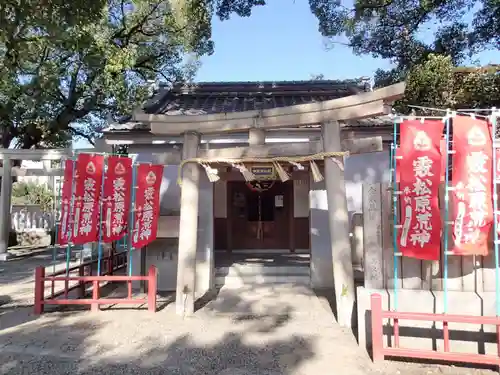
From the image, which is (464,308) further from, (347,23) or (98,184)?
(347,23)

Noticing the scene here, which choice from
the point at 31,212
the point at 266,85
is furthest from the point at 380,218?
the point at 31,212

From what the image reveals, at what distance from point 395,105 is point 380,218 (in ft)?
29.1

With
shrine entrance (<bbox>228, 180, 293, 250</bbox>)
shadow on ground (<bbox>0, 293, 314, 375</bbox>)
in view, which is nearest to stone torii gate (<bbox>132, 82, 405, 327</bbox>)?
shadow on ground (<bbox>0, 293, 314, 375</bbox>)

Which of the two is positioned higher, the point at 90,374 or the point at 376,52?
the point at 376,52

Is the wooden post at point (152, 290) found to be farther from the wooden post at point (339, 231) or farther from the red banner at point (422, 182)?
the red banner at point (422, 182)

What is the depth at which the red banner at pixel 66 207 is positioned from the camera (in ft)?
22.7

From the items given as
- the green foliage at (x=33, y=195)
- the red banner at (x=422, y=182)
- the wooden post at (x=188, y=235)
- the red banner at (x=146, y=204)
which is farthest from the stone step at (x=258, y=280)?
the green foliage at (x=33, y=195)

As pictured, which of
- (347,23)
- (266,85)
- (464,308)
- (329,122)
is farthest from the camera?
(347,23)

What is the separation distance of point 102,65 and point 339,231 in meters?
11.0

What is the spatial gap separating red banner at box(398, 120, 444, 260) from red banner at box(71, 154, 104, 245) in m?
5.11

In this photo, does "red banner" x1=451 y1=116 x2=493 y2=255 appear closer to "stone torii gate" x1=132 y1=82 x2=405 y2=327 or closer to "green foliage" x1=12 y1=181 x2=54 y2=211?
"stone torii gate" x1=132 y1=82 x2=405 y2=327

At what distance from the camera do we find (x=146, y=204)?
300 inches

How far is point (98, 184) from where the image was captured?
23.6 feet

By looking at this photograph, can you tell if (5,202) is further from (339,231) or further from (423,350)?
(423,350)
